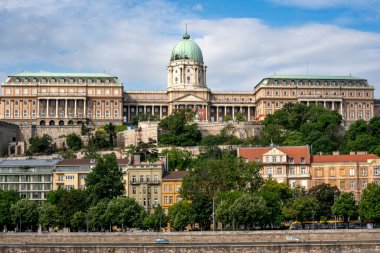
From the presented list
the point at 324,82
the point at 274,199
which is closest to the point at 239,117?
the point at 324,82

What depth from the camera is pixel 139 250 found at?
2687 inches

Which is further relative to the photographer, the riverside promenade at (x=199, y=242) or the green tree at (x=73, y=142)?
the green tree at (x=73, y=142)

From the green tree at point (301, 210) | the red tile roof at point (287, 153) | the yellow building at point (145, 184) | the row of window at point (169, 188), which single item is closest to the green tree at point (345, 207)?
the green tree at point (301, 210)

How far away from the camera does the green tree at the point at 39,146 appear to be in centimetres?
14625

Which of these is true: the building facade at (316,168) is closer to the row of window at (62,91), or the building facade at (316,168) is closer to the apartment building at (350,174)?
the apartment building at (350,174)

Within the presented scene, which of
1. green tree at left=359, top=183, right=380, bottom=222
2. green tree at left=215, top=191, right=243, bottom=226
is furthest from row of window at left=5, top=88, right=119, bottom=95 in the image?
green tree at left=359, top=183, right=380, bottom=222

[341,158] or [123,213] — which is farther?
[341,158]

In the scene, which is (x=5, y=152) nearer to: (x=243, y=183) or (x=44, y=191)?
(x=44, y=191)

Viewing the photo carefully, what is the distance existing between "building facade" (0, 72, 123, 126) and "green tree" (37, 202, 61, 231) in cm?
8420

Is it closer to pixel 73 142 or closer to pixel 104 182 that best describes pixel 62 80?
pixel 73 142

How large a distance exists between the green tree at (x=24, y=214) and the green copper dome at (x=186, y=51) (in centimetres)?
10310

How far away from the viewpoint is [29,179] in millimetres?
112938

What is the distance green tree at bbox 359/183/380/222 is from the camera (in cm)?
8825

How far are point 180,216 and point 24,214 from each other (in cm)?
1832
